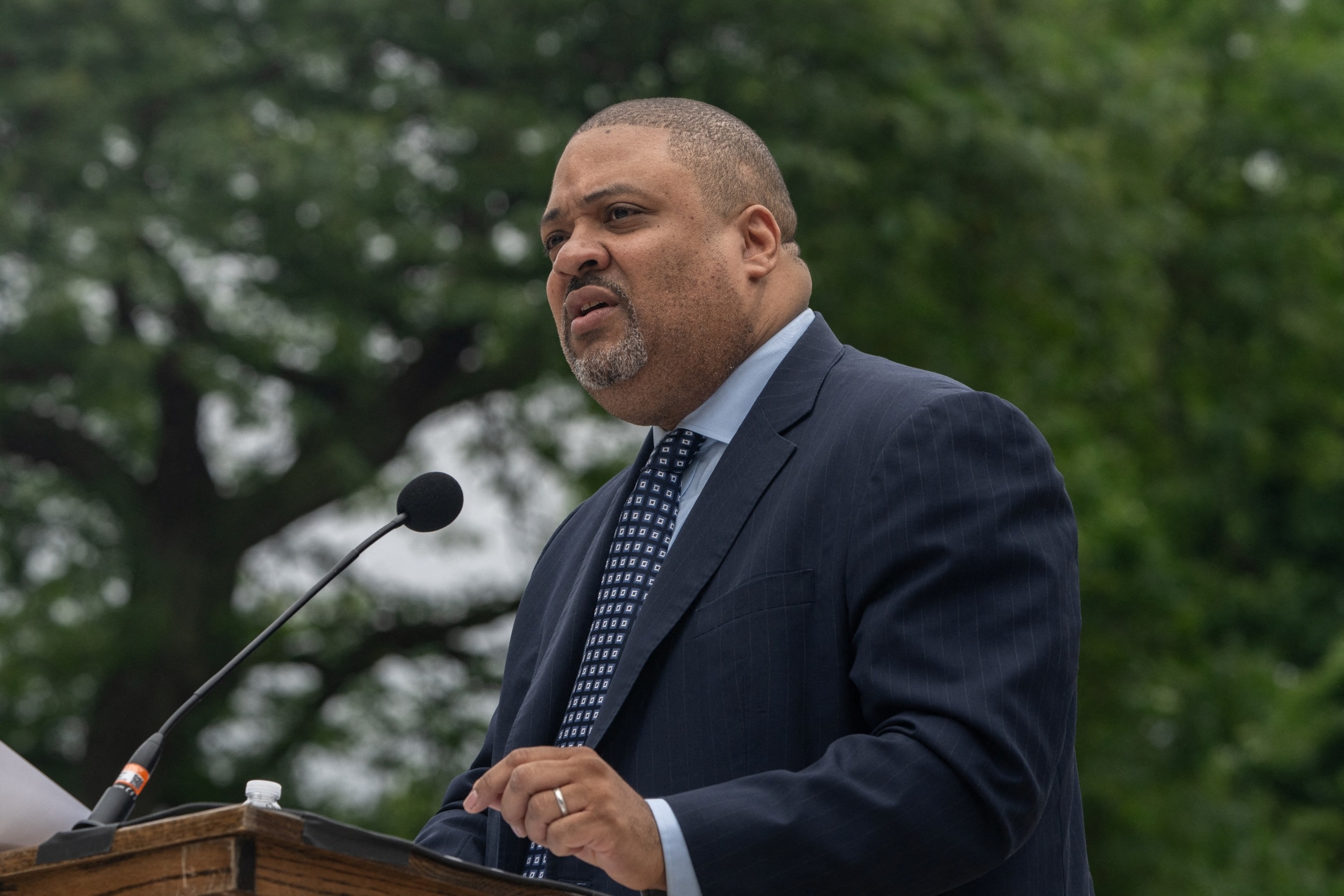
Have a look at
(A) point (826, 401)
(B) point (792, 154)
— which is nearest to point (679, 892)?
(A) point (826, 401)

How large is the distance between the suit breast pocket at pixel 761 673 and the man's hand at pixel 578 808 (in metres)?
0.29

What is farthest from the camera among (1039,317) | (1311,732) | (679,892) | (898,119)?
(1311,732)

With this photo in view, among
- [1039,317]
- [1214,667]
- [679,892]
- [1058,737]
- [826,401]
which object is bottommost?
[679,892]

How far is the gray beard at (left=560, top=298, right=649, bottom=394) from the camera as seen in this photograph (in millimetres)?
2641

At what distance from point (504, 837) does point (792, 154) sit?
6838 mm

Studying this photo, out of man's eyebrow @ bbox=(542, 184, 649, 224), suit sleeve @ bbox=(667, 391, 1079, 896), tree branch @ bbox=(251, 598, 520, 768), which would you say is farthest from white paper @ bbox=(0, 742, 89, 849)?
tree branch @ bbox=(251, 598, 520, 768)

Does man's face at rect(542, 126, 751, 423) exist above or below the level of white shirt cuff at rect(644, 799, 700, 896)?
above

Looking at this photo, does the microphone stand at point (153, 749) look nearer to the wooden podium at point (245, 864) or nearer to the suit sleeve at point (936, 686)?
the wooden podium at point (245, 864)

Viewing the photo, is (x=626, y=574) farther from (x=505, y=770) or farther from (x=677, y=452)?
(x=505, y=770)

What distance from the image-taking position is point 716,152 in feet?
8.97

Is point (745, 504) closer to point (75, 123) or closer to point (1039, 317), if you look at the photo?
point (75, 123)

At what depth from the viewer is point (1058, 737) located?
199 centimetres

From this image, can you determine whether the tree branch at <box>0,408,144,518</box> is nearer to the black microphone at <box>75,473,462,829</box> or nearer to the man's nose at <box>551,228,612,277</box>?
the black microphone at <box>75,473,462,829</box>

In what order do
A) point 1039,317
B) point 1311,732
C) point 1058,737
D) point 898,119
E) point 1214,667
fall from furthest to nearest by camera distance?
point 1311,732, point 1214,667, point 1039,317, point 898,119, point 1058,737
